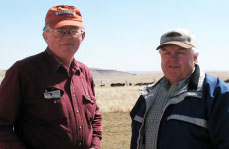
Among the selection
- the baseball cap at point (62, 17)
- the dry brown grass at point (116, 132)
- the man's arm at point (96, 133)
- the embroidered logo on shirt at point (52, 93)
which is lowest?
the dry brown grass at point (116, 132)

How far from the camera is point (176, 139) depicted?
2.76m

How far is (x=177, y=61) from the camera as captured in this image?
3035mm

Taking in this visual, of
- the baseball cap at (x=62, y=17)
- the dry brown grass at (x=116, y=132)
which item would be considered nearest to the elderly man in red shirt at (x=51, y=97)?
the baseball cap at (x=62, y=17)

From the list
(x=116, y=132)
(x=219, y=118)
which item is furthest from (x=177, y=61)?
(x=116, y=132)

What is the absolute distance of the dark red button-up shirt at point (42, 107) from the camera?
295 centimetres

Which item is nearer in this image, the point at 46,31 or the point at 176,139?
the point at 176,139

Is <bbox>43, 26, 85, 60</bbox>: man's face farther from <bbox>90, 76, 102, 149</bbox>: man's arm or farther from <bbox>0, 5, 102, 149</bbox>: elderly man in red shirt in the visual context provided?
<bbox>90, 76, 102, 149</bbox>: man's arm

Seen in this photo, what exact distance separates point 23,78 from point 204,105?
5.86 ft

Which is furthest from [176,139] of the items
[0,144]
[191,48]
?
[0,144]

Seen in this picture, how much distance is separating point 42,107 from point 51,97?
0.14 metres

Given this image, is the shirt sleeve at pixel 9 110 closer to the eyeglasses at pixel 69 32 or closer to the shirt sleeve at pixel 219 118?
the eyeglasses at pixel 69 32

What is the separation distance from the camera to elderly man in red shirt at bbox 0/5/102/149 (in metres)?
2.97

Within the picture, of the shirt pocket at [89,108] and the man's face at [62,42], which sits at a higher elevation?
the man's face at [62,42]

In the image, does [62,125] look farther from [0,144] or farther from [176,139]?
[176,139]
